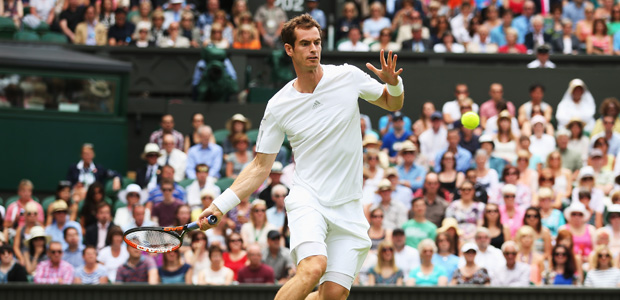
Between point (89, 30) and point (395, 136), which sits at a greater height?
point (89, 30)

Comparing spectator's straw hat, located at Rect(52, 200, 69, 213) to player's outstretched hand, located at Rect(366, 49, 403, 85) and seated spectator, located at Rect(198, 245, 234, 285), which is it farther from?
player's outstretched hand, located at Rect(366, 49, 403, 85)

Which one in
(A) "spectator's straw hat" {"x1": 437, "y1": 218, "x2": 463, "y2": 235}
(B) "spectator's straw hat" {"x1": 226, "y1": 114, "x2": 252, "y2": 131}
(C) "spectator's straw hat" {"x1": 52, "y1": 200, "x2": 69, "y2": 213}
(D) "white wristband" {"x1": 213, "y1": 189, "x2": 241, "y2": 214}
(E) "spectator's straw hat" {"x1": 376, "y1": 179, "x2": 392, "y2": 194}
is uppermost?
(B) "spectator's straw hat" {"x1": 226, "y1": 114, "x2": 252, "y2": 131}

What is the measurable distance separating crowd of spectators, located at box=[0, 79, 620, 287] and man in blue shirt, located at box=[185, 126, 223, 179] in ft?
0.06

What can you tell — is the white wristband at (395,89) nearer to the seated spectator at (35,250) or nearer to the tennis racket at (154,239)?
the tennis racket at (154,239)

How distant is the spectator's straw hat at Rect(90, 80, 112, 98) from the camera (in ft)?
57.3

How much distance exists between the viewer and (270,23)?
60.8 ft

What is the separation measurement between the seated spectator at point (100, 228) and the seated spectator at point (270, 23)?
569 cm

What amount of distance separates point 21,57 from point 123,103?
5.65ft

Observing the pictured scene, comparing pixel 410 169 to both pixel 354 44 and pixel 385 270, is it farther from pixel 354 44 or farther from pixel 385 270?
pixel 354 44

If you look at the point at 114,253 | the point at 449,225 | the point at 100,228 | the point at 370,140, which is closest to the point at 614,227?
the point at 449,225

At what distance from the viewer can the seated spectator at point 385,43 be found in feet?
57.1

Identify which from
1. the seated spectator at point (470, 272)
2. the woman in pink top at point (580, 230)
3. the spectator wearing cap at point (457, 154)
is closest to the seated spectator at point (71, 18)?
the spectator wearing cap at point (457, 154)

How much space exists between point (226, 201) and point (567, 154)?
8.66m

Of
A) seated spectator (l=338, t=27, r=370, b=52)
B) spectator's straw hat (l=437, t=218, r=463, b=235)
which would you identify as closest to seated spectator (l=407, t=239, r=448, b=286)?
spectator's straw hat (l=437, t=218, r=463, b=235)
